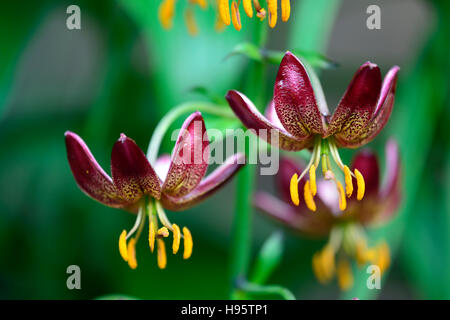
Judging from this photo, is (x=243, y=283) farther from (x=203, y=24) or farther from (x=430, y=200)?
(x=430, y=200)

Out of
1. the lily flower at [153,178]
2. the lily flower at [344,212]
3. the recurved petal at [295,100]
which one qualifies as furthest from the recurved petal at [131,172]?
the lily flower at [344,212]

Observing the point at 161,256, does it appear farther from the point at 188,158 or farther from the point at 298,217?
the point at 298,217

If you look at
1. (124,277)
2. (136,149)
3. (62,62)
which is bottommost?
(124,277)

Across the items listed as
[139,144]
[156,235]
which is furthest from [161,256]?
[139,144]

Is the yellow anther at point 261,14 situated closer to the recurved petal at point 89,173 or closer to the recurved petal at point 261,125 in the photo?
the recurved petal at point 261,125

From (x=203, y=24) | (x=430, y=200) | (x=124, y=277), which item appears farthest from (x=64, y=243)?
(x=430, y=200)

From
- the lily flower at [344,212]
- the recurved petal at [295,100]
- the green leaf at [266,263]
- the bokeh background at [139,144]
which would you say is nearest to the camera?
the recurved petal at [295,100]
